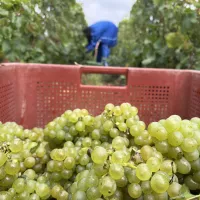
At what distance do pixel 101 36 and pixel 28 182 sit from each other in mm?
5848

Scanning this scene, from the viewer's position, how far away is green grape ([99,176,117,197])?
656 mm

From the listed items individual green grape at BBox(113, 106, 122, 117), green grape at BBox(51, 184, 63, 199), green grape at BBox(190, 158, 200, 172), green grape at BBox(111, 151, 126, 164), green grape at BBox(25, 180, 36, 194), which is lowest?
green grape at BBox(51, 184, 63, 199)

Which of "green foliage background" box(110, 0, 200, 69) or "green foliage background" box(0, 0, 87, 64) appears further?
"green foliage background" box(110, 0, 200, 69)

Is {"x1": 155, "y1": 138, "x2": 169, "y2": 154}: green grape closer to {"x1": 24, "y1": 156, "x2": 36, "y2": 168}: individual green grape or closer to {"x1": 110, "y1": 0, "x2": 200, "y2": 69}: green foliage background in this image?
{"x1": 24, "y1": 156, "x2": 36, "y2": 168}: individual green grape

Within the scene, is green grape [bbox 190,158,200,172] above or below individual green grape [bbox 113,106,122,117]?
below

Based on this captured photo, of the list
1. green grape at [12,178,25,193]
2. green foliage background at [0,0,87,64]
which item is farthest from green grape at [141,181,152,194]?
green foliage background at [0,0,87,64]

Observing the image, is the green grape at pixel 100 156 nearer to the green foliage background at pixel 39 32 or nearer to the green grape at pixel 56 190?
the green grape at pixel 56 190

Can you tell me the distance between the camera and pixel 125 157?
715 millimetres

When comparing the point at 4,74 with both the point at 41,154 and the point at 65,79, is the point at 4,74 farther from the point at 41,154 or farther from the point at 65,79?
the point at 41,154

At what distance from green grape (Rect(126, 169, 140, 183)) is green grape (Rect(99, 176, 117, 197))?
45 mm

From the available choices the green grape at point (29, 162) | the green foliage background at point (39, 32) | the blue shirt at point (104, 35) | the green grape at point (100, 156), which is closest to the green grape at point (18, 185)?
the green grape at point (29, 162)

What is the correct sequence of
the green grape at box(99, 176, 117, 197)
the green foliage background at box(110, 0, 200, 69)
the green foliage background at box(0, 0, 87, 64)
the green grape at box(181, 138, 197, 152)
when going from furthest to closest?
the green foliage background at box(110, 0, 200, 69) < the green foliage background at box(0, 0, 87, 64) < the green grape at box(181, 138, 197, 152) < the green grape at box(99, 176, 117, 197)

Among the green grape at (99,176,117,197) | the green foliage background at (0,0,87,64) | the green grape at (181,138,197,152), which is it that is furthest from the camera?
the green foliage background at (0,0,87,64)

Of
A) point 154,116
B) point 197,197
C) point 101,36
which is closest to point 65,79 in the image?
point 154,116
